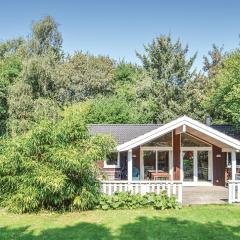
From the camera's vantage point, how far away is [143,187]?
17.6 metres

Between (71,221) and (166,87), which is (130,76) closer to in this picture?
(166,87)

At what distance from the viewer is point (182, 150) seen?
24.5m

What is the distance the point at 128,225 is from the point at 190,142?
1212 centimetres

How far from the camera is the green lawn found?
11.8 m

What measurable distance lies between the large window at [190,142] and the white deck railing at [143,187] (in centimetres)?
711

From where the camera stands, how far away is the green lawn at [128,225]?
11.8 m

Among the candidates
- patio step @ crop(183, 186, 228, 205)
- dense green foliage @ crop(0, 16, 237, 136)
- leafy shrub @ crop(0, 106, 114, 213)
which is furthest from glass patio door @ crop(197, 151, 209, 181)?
dense green foliage @ crop(0, 16, 237, 136)

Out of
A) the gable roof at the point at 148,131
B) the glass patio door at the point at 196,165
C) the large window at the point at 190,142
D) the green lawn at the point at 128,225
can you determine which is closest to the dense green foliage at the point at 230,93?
the gable roof at the point at 148,131

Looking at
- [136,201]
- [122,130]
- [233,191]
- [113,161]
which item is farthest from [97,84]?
[136,201]

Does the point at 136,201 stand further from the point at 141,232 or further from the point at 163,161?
Result: the point at 163,161

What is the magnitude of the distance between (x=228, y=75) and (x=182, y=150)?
695cm

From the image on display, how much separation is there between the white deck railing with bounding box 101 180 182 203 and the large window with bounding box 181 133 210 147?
23.3 ft

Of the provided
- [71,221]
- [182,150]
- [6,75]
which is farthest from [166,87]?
[71,221]

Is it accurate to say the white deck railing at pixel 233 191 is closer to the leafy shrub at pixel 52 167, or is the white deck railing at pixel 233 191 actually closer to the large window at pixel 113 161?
the leafy shrub at pixel 52 167
